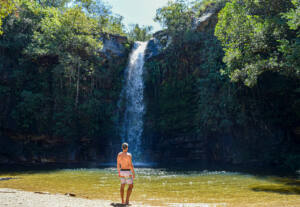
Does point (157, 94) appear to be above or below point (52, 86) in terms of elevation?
below

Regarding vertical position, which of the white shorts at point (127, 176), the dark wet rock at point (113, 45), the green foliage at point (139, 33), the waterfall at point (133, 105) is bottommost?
the white shorts at point (127, 176)

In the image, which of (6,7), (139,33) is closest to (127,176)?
(6,7)

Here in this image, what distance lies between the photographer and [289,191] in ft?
28.5

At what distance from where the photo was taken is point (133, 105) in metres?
28.2

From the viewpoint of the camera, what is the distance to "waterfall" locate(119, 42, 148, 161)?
26109 mm

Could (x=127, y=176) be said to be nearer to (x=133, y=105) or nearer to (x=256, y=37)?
(x=256, y=37)

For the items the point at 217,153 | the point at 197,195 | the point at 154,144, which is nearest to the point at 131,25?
the point at 154,144

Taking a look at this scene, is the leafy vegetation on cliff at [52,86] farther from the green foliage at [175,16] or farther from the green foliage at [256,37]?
the green foliage at [256,37]

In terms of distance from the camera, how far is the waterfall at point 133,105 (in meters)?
26.1

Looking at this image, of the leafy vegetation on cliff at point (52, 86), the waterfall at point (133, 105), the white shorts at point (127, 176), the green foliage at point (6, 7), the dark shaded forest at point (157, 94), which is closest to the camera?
the white shorts at point (127, 176)

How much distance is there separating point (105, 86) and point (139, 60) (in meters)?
5.29

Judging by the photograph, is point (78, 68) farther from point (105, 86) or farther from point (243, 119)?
point (243, 119)

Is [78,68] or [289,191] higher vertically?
[78,68]


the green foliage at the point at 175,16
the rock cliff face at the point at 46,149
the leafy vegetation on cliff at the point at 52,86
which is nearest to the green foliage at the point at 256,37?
the green foliage at the point at 175,16
